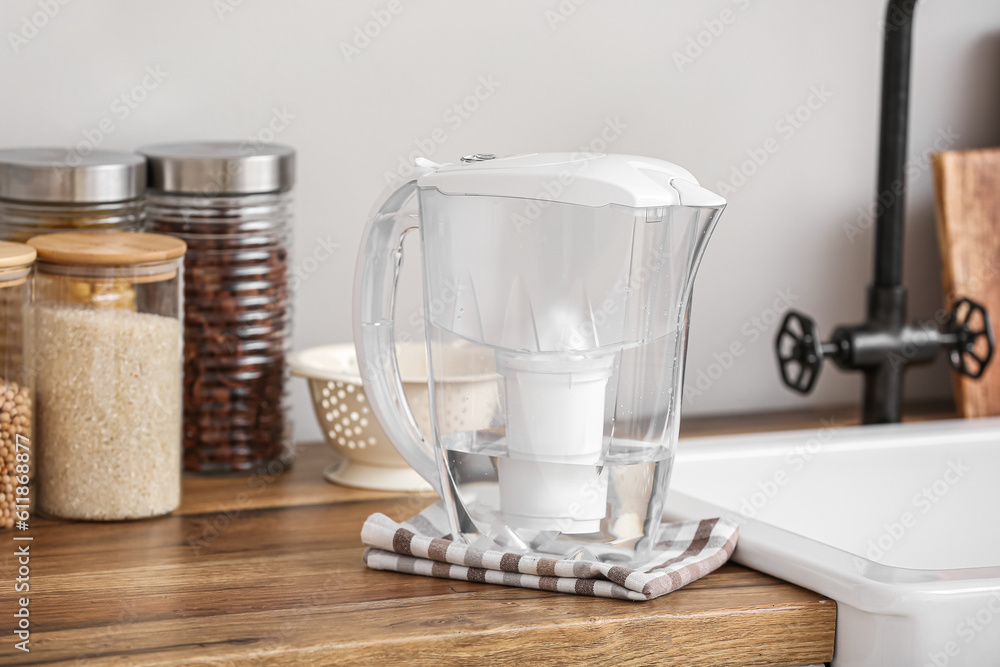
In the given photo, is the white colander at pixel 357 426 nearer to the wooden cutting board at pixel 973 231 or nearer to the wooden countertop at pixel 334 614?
the wooden countertop at pixel 334 614

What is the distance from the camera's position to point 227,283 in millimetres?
884

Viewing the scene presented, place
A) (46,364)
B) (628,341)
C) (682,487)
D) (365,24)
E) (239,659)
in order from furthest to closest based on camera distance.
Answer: (365,24) < (682,487) < (46,364) < (628,341) < (239,659)

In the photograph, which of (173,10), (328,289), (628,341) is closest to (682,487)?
(628,341)

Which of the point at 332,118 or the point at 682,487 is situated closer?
the point at 682,487

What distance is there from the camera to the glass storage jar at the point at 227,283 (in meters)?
0.87

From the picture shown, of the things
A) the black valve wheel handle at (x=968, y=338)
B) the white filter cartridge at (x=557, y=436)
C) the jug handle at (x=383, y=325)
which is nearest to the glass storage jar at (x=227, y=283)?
the jug handle at (x=383, y=325)

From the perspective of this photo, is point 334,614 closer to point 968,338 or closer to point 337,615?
point 337,615

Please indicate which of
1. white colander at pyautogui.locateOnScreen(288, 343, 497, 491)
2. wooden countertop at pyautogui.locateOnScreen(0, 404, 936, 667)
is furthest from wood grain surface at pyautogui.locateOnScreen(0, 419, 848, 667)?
white colander at pyautogui.locateOnScreen(288, 343, 497, 491)

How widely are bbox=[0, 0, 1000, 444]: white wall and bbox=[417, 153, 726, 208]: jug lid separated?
1.29 feet

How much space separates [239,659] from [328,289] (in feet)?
1.78

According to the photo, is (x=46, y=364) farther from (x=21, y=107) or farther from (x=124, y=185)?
(x=21, y=107)

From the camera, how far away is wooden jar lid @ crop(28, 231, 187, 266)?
2.47ft

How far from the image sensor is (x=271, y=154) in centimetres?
88

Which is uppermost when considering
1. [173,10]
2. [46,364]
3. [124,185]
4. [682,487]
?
[173,10]
